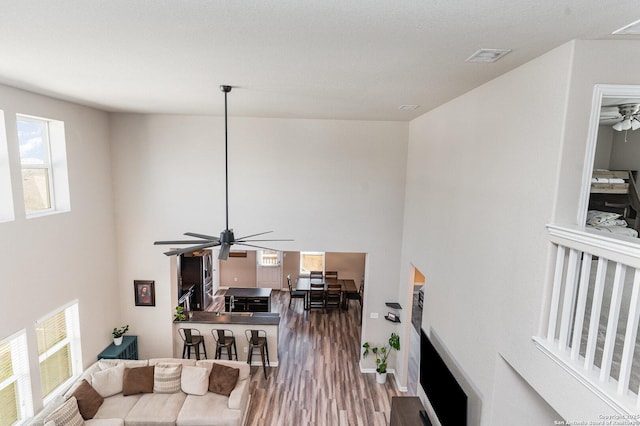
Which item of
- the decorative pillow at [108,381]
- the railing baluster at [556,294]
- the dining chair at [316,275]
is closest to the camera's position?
the railing baluster at [556,294]

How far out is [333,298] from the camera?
35.3ft

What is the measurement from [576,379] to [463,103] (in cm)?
292

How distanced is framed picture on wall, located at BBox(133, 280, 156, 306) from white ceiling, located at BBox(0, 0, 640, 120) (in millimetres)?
3818

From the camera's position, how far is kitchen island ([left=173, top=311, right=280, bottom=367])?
7.04m

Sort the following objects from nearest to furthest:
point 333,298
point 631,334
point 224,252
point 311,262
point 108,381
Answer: point 631,334 < point 224,252 < point 108,381 < point 333,298 < point 311,262

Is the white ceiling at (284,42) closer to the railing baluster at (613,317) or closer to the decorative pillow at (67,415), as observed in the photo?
the railing baluster at (613,317)

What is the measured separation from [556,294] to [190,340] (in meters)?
6.35

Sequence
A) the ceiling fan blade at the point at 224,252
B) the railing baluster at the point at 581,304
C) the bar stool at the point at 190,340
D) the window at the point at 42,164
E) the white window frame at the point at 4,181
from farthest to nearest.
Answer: the bar stool at the point at 190,340
the window at the point at 42,164
the white window frame at the point at 4,181
the ceiling fan blade at the point at 224,252
the railing baluster at the point at 581,304

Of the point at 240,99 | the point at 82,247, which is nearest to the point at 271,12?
the point at 240,99

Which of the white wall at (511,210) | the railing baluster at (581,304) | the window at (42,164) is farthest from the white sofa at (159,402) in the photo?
the railing baluster at (581,304)

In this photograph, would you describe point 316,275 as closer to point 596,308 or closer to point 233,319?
point 233,319

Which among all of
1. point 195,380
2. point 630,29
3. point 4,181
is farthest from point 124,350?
point 630,29

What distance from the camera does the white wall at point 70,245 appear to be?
4.24 m

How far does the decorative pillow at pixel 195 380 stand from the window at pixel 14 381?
6.28 ft
